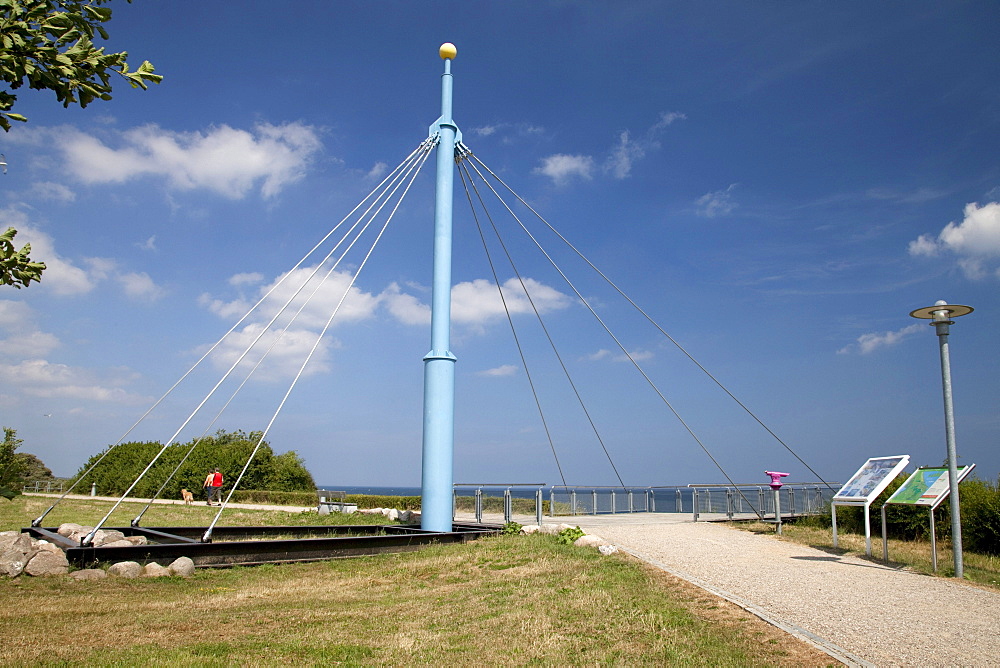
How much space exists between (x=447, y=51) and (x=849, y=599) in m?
14.3

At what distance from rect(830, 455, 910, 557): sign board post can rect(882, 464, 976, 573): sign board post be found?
257 millimetres

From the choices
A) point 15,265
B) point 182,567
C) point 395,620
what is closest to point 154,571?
point 182,567

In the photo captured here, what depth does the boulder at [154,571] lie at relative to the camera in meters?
9.26

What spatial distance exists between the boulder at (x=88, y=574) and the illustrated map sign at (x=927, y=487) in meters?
11.6

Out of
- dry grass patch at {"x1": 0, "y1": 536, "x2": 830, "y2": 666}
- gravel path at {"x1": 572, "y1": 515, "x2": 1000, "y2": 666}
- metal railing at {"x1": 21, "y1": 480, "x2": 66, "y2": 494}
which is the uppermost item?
gravel path at {"x1": 572, "y1": 515, "x2": 1000, "y2": 666}

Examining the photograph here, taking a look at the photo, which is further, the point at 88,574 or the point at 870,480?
the point at 870,480

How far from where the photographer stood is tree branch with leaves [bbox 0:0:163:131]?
2.80 metres

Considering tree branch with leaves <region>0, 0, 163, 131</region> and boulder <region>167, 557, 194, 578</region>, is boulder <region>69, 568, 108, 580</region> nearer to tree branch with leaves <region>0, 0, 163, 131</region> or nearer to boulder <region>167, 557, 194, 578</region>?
boulder <region>167, 557, 194, 578</region>

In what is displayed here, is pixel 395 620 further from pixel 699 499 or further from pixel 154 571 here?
pixel 699 499

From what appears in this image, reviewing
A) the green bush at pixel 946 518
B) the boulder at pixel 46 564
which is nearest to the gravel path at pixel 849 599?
the green bush at pixel 946 518

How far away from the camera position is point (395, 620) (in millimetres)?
7238

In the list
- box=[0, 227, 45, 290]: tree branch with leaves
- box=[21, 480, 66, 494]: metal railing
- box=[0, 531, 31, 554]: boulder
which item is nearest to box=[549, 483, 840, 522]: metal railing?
box=[0, 531, 31, 554]: boulder

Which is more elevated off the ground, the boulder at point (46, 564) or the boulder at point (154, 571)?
the boulder at point (46, 564)

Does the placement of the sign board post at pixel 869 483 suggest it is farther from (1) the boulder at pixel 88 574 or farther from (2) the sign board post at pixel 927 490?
(1) the boulder at pixel 88 574
